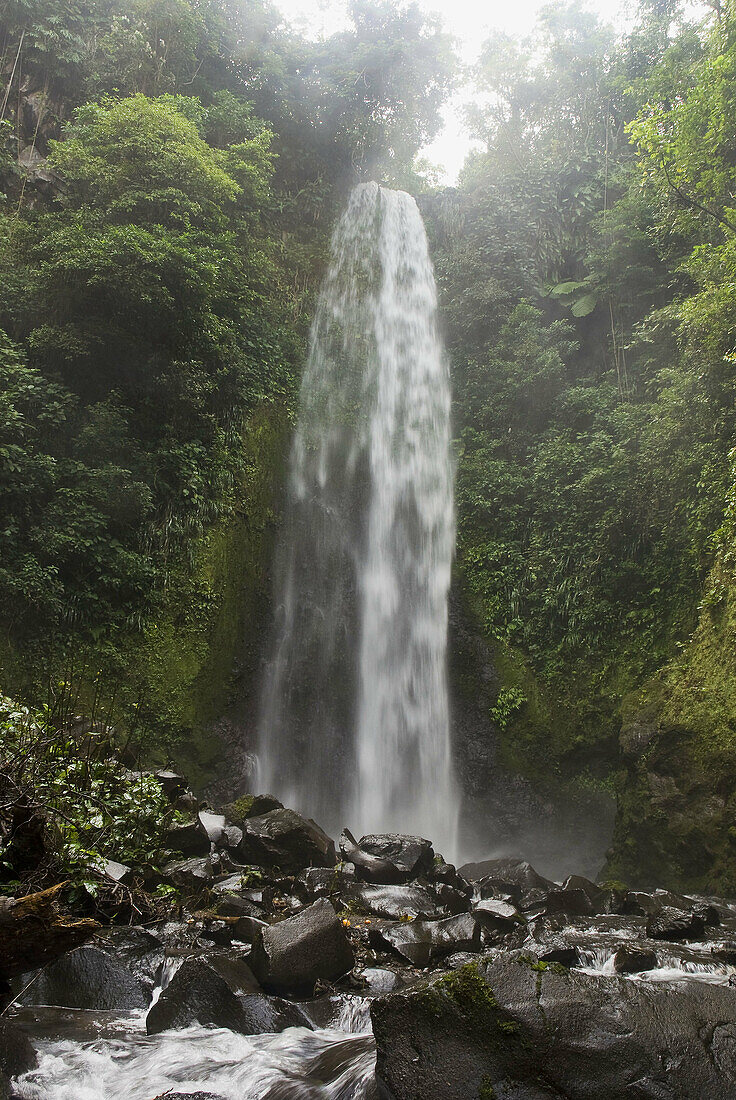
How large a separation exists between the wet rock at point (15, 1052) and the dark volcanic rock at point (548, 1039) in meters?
1.62

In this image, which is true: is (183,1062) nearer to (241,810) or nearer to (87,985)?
(87,985)

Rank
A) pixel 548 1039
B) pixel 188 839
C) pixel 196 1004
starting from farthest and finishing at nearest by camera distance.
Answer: pixel 188 839, pixel 196 1004, pixel 548 1039

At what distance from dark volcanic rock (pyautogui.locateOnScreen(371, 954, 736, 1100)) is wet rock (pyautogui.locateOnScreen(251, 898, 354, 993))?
1214 mm

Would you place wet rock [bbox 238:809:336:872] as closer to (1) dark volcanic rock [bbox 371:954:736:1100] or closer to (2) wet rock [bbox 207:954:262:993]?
(2) wet rock [bbox 207:954:262:993]

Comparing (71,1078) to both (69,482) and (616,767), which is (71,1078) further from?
(616,767)

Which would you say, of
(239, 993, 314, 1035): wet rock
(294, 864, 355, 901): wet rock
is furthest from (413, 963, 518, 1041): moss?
(294, 864, 355, 901): wet rock

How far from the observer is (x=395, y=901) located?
18.6ft

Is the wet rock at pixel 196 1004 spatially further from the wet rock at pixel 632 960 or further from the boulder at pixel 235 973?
the wet rock at pixel 632 960

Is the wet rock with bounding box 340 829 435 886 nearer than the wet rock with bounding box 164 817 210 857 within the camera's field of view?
No

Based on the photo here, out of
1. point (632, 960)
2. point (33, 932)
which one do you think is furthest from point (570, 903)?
point (33, 932)

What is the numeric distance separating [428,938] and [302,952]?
3.90 ft

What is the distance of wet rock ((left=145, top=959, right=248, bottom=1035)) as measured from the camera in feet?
11.2

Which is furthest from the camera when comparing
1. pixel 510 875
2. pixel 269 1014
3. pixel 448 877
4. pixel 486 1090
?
pixel 510 875

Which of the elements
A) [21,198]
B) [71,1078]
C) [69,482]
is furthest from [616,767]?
[21,198]
